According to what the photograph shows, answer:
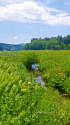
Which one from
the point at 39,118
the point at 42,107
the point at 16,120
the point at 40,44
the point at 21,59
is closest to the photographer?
the point at 16,120

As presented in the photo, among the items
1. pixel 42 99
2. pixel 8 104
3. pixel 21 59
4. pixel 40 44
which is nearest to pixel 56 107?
pixel 42 99

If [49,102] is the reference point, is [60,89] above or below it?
below

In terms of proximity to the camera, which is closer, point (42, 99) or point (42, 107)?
point (42, 107)

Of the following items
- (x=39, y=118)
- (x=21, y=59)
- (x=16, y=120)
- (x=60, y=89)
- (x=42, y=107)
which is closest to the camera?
(x=16, y=120)

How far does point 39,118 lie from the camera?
398 cm

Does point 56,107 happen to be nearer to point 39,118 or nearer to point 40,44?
point 39,118

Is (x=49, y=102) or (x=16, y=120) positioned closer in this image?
(x=16, y=120)

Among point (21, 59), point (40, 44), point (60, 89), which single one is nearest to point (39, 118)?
point (60, 89)

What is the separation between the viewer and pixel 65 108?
455cm

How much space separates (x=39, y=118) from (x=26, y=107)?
0.58 metres

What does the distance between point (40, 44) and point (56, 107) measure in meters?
88.8

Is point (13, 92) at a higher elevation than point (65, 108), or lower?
higher

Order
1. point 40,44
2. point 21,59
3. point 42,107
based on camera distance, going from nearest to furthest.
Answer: point 42,107 < point 21,59 < point 40,44

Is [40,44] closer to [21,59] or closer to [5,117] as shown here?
[21,59]
